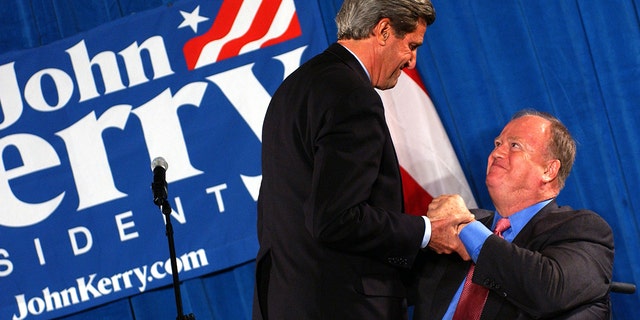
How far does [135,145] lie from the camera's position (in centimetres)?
350

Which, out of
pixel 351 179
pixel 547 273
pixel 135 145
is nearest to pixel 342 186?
pixel 351 179

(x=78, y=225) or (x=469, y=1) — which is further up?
(x=469, y=1)

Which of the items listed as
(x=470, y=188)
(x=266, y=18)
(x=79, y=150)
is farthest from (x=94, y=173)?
(x=470, y=188)

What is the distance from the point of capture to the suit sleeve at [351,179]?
1879mm

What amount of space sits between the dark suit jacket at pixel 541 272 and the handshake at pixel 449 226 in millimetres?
105

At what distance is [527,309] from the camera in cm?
221

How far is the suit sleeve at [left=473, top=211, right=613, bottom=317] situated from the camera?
7.11ft

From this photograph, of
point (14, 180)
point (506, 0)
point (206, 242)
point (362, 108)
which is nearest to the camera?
point (362, 108)

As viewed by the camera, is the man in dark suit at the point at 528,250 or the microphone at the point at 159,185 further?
the microphone at the point at 159,185

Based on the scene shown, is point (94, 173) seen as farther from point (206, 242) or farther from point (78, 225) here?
point (206, 242)

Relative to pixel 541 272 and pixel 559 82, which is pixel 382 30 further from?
pixel 559 82

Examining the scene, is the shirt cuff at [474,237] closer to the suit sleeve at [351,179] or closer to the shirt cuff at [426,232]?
the shirt cuff at [426,232]

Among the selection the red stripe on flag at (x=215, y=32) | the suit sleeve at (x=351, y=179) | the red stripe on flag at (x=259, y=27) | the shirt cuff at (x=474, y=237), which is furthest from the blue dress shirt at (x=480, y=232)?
the red stripe on flag at (x=215, y=32)

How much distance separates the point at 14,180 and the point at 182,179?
77 centimetres
